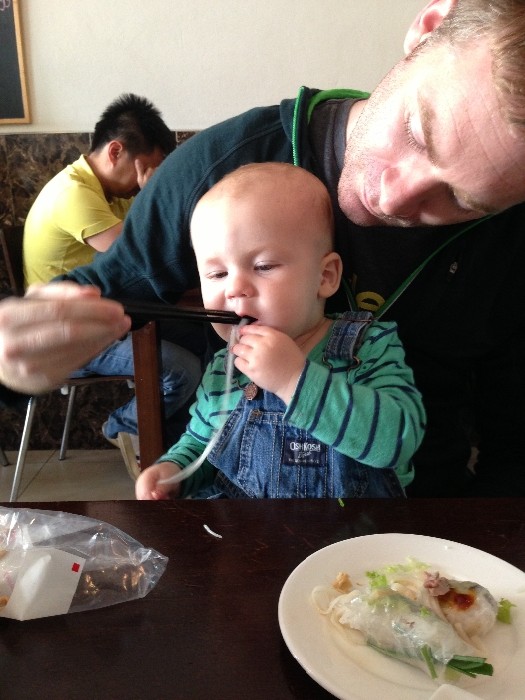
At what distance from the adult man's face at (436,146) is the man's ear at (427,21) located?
121mm

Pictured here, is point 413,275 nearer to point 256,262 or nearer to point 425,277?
point 425,277

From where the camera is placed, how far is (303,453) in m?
0.97

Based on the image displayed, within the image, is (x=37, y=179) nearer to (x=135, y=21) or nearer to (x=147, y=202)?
(x=135, y=21)

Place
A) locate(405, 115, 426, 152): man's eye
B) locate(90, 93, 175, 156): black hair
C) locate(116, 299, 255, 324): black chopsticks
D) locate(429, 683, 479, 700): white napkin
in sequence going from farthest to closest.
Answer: locate(90, 93, 175, 156): black hair → locate(405, 115, 426, 152): man's eye → locate(116, 299, 255, 324): black chopsticks → locate(429, 683, 479, 700): white napkin

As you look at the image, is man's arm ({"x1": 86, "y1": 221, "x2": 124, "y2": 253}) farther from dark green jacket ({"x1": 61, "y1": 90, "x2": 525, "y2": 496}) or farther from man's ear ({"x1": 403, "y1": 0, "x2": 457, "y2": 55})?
man's ear ({"x1": 403, "y1": 0, "x2": 457, "y2": 55})

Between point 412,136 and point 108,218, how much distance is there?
5.67ft

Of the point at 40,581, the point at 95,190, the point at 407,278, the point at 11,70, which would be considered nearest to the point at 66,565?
the point at 40,581

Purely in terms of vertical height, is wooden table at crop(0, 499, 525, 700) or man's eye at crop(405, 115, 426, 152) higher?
man's eye at crop(405, 115, 426, 152)

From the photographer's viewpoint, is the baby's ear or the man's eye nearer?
the man's eye

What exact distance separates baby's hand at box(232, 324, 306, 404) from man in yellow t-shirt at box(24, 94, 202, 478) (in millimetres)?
1307

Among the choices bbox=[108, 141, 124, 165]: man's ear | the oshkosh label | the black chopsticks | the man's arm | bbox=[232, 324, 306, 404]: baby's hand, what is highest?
the black chopsticks

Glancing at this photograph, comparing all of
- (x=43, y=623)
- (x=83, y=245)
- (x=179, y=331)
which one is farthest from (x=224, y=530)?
(x=83, y=245)

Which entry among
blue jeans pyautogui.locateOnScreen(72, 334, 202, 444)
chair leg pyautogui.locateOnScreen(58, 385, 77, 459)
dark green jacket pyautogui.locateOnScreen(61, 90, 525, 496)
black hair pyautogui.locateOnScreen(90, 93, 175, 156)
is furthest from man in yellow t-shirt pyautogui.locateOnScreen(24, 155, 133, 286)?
dark green jacket pyautogui.locateOnScreen(61, 90, 525, 496)

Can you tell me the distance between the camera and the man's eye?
33.4 inches
